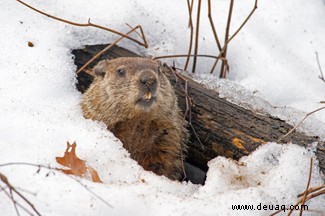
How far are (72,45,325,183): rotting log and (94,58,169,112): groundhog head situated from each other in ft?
0.84

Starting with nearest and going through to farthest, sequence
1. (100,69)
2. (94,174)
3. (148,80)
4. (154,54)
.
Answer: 1. (94,174)
2. (148,80)
3. (100,69)
4. (154,54)

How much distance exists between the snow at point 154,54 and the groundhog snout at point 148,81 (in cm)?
43

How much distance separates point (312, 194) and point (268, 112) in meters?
1.05

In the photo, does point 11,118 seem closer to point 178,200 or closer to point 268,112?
point 178,200

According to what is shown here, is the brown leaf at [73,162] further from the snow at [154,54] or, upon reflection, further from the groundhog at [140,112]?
the groundhog at [140,112]

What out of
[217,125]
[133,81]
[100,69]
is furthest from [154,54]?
[217,125]

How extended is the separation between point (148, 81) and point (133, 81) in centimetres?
22

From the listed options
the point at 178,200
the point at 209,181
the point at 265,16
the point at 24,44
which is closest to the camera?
the point at 178,200

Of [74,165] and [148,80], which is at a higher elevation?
[148,80]

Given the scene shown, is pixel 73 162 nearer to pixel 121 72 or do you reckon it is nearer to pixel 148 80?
pixel 148 80

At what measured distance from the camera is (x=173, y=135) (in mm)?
4133

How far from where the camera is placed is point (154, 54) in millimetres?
4570

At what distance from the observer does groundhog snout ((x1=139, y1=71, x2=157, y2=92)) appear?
361 cm

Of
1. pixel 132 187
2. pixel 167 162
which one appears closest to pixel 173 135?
pixel 167 162
